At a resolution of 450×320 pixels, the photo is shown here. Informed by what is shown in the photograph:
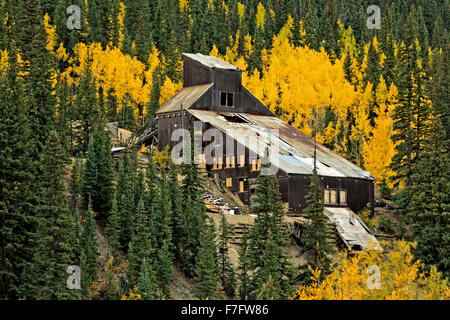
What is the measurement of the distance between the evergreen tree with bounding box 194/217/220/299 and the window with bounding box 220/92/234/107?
28.2 m

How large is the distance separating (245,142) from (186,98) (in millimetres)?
12065

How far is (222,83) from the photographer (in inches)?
2781

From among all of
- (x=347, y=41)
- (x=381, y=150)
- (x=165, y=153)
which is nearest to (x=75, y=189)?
(x=165, y=153)

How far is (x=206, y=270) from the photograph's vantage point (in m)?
40.4

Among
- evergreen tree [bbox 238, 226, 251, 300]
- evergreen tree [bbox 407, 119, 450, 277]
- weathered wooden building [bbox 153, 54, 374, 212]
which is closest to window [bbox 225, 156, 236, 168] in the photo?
weathered wooden building [bbox 153, 54, 374, 212]

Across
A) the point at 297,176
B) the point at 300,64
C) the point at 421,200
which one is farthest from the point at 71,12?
the point at 421,200

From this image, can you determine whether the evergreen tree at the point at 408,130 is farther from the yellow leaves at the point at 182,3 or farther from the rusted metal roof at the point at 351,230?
the yellow leaves at the point at 182,3

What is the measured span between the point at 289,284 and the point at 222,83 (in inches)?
1349

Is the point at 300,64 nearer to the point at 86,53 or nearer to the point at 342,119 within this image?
the point at 342,119

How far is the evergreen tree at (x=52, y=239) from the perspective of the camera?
3378cm

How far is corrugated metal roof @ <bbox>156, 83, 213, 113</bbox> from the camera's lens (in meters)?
67.6

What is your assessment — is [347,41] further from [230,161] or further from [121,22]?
[230,161]

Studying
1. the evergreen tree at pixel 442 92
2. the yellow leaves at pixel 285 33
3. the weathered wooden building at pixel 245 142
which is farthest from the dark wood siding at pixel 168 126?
the yellow leaves at pixel 285 33

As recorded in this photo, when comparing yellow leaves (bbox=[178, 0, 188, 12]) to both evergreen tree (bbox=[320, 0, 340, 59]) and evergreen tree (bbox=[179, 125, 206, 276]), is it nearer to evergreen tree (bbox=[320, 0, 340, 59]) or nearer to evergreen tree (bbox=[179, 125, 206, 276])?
evergreen tree (bbox=[320, 0, 340, 59])
